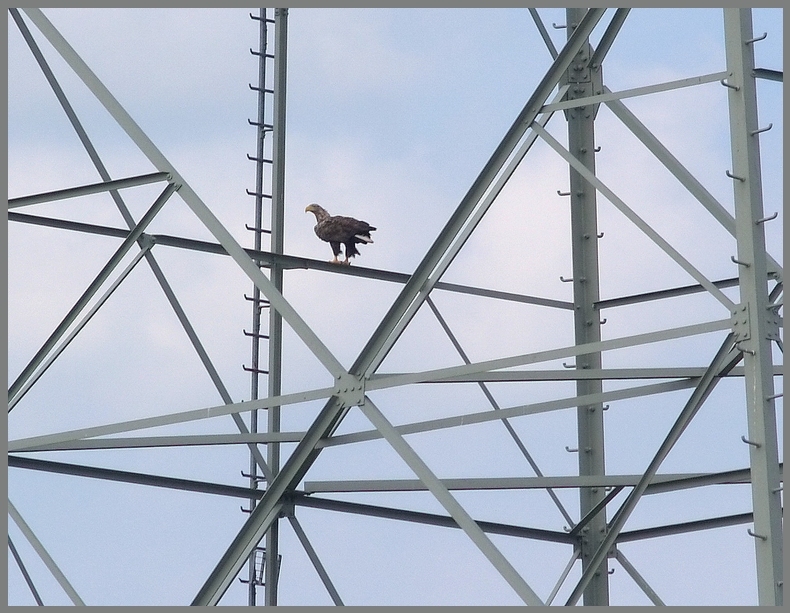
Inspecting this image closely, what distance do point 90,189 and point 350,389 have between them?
2.89m

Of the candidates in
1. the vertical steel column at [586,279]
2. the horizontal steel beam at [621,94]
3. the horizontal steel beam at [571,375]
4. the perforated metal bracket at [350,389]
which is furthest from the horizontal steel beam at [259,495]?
the horizontal steel beam at [621,94]

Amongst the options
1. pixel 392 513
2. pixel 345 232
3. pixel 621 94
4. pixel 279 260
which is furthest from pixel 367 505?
pixel 621 94

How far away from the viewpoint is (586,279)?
18.2 m

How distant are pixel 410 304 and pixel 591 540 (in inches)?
182

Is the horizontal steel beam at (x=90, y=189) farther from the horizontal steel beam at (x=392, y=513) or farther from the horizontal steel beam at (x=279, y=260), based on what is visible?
the horizontal steel beam at (x=392, y=513)

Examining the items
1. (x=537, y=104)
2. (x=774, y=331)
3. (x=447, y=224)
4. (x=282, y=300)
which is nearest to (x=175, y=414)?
(x=282, y=300)

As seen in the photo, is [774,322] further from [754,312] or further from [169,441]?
[169,441]

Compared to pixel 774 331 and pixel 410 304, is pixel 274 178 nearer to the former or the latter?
pixel 410 304

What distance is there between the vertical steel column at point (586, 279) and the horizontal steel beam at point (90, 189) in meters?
4.35

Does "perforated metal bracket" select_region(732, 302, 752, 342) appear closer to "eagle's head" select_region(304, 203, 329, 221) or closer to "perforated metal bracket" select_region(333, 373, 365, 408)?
"perforated metal bracket" select_region(333, 373, 365, 408)

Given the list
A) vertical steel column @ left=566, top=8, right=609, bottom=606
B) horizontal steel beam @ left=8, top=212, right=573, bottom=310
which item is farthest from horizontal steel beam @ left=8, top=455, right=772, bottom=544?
horizontal steel beam @ left=8, top=212, right=573, bottom=310

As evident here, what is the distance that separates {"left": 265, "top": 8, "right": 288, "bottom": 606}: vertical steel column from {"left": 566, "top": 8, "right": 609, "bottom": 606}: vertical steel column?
2726mm

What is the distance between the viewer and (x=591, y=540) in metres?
17.6

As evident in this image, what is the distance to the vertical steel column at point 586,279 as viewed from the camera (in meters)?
17.7
